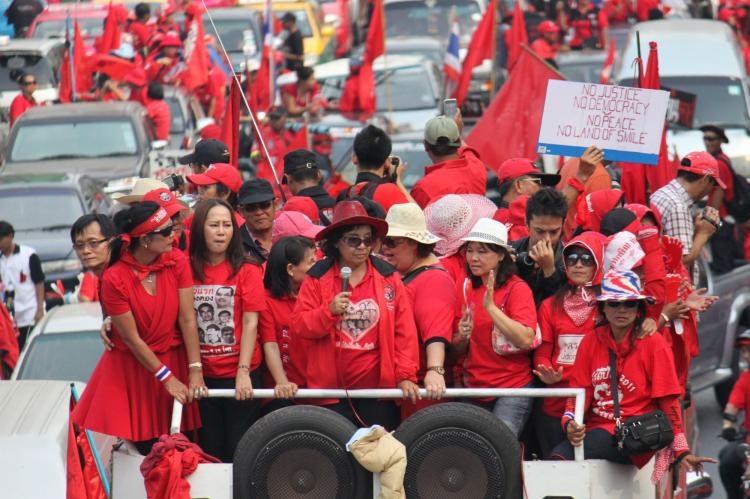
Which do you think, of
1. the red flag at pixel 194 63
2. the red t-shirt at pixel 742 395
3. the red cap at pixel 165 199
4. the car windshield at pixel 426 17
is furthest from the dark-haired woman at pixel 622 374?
the car windshield at pixel 426 17

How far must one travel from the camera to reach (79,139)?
19781 mm

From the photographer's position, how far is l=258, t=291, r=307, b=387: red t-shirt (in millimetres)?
8211

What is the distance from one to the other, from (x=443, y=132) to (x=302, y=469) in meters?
3.05

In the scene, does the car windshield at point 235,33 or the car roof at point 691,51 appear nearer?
the car roof at point 691,51

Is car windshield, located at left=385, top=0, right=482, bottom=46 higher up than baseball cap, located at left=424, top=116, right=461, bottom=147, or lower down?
lower down

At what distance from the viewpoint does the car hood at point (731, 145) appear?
65.2 feet

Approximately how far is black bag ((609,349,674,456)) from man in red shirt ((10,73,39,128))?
15.5 meters

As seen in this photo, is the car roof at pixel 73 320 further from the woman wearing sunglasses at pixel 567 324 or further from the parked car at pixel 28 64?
the parked car at pixel 28 64

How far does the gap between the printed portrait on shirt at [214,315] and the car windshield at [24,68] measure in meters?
16.5

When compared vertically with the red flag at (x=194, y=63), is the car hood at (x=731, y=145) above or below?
below

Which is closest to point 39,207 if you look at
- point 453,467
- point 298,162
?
point 298,162

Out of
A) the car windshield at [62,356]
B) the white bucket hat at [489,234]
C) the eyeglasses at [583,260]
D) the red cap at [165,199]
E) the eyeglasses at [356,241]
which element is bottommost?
the car windshield at [62,356]

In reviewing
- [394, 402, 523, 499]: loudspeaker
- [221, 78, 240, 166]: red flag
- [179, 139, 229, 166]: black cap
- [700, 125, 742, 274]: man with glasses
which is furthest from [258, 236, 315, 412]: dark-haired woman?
[700, 125, 742, 274]: man with glasses

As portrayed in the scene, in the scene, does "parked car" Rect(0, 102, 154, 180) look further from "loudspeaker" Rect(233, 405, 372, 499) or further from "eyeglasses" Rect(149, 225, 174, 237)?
"loudspeaker" Rect(233, 405, 372, 499)
